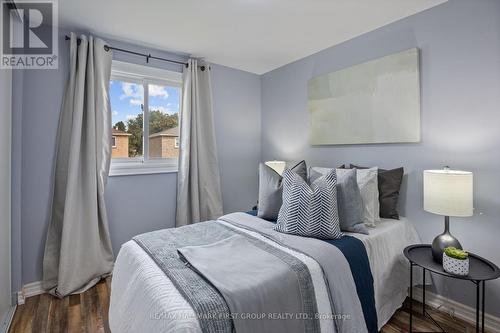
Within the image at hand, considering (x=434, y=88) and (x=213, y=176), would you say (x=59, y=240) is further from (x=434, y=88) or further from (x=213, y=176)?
(x=434, y=88)

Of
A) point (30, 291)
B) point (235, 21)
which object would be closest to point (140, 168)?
point (30, 291)

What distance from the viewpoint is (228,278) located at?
1.16m

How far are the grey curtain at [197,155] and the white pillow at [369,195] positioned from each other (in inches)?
62.2

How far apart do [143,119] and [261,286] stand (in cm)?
240

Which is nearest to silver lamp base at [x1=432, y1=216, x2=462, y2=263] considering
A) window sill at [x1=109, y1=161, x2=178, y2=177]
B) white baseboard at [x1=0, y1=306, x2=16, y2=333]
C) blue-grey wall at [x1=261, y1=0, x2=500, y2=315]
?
blue-grey wall at [x1=261, y1=0, x2=500, y2=315]

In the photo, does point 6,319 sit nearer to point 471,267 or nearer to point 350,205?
point 350,205

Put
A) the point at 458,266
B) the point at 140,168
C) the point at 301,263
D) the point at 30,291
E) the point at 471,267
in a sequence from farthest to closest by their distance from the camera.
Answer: the point at 140,168 < the point at 30,291 < the point at 471,267 < the point at 458,266 < the point at 301,263

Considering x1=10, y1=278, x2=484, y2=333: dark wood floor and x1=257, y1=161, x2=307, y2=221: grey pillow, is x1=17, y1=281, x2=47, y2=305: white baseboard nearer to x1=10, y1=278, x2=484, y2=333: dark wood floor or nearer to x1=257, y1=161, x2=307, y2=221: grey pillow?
x1=10, y1=278, x2=484, y2=333: dark wood floor

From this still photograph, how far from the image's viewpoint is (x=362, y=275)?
1531 mm

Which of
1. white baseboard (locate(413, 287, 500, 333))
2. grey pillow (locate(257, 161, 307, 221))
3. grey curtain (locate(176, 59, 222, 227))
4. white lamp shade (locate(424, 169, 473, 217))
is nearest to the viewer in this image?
white lamp shade (locate(424, 169, 473, 217))

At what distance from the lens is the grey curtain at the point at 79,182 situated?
2232 mm

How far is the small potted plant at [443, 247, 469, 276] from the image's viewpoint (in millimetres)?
1436

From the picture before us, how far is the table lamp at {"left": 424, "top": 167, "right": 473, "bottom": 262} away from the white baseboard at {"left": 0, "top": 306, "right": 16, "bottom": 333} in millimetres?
3009

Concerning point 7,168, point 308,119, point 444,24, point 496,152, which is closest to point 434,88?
point 444,24
